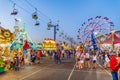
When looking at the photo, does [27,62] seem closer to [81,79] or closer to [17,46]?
[17,46]

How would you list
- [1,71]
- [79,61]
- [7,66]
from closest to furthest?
[1,71], [7,66], [79,61]

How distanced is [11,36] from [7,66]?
15.6 ft

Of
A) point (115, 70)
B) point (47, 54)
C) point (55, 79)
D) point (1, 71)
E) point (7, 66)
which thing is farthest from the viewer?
point (47, 54)

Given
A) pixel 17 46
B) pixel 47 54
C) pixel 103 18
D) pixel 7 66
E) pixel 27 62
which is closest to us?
pixel 7 66

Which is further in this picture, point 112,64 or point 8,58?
point 8,58

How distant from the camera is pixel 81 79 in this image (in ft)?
63.9

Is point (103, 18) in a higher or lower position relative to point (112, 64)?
higher

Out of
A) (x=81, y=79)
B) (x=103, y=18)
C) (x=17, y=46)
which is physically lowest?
(x=81, y=79)

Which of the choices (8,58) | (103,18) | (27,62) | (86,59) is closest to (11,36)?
(8,58)

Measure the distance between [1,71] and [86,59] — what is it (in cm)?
1012

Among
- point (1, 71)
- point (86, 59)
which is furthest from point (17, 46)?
point (1, 71)

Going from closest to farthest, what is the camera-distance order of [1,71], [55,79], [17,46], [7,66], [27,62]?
[55,79]
[1,71]
[7,66]
[27,62]
[17,46]

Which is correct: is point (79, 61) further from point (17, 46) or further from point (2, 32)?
point (17, 46)

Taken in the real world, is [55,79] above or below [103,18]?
below
